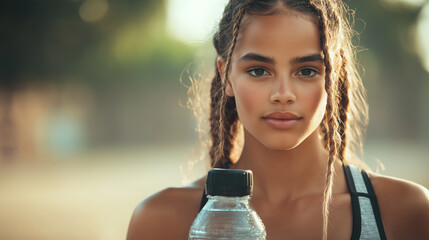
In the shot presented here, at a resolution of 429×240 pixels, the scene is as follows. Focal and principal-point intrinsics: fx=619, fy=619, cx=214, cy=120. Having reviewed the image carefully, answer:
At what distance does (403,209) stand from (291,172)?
19.1 inches

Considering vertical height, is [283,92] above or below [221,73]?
below

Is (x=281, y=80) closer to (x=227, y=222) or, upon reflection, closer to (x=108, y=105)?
(x=227, y=222)

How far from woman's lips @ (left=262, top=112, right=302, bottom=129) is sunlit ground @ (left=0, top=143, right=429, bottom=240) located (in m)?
1.50

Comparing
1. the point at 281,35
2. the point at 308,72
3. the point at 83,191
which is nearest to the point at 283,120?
the point at 308,72

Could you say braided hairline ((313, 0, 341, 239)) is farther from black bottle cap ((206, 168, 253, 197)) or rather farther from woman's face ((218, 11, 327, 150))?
black bottle cap ((206, 168, 253, 197))

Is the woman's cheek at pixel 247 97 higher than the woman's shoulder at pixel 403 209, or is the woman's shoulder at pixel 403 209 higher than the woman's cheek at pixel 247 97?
the woman's cheek at pixel 247 97

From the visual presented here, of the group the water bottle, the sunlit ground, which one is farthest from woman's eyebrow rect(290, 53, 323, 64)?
the sunlit ground

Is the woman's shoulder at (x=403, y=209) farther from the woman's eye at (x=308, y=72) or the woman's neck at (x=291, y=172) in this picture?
the woman's eye at (x=308, y=72)

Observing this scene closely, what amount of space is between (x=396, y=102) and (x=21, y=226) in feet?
71.0

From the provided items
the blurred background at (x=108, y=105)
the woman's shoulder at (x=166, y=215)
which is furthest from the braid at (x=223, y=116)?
the blurred background at (x=108, y=105)

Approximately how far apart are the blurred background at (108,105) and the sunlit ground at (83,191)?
39 mm

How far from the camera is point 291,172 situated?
2.67 meters

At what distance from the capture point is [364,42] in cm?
2122

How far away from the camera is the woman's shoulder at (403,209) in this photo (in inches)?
95.4
